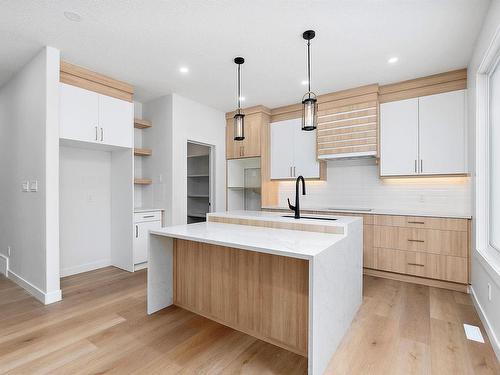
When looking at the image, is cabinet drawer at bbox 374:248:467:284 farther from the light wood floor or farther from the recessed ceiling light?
the recessed ceiling light

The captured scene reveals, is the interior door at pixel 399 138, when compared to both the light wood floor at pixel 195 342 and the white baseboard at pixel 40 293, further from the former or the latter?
the white baseboard at pixel 40 293

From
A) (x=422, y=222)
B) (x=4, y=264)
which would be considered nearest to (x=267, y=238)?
(x=422, y=222)

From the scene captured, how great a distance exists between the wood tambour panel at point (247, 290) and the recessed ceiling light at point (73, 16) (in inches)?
84.4

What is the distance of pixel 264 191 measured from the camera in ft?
15.7

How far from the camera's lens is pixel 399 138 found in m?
3.65

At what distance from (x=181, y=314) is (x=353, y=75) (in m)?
3.37

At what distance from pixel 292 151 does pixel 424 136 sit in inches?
74.6

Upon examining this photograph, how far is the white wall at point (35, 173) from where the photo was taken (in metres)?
2.76

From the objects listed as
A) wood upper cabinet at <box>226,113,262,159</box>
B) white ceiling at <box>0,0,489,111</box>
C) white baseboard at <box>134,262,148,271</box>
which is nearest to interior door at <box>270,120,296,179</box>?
wood upper cabinet at <box>226,113,262,159</box>

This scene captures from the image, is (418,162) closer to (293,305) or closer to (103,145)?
(293,305)

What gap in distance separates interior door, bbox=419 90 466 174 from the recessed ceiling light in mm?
3873

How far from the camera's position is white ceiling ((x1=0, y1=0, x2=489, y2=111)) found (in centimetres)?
218

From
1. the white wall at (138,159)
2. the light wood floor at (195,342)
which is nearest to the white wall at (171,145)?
the white wall at (138,159)

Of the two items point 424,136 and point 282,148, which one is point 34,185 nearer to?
point 282,148
